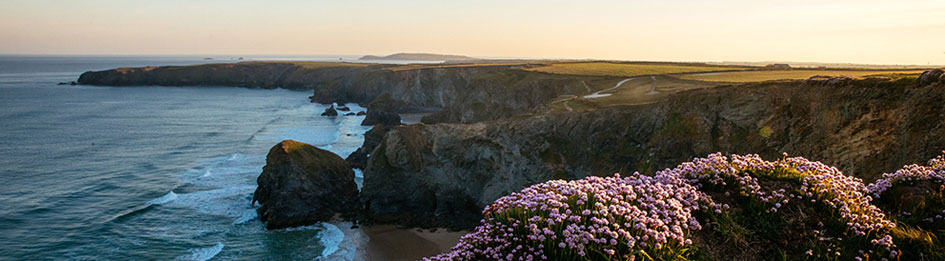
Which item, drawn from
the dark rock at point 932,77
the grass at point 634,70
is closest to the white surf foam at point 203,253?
the dark rock at point 932,77

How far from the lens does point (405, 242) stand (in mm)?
31516

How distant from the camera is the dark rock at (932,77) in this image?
1986cm

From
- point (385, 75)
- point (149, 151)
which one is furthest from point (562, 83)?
point (385, 75)

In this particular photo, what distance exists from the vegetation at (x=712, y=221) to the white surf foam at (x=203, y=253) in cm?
2441

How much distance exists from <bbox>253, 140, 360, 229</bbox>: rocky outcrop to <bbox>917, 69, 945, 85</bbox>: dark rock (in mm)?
29747

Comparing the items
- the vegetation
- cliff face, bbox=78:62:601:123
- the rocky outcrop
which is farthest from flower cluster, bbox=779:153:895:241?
cliff face, bbox=78:62:601:123

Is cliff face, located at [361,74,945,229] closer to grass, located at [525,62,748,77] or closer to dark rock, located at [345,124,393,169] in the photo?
dark rock, located at [345,124,393,169]

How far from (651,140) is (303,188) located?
21798 millimetres

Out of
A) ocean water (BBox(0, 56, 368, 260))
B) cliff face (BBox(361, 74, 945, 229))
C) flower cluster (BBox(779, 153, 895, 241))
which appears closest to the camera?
flower cluster (BBox(779, 153, 895, 241))

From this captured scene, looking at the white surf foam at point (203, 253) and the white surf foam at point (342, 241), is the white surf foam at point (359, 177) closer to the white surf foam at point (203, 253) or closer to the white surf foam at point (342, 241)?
the white surf foam at point (342, 241)

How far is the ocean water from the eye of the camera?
1177 inches

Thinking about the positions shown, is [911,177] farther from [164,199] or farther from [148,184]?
[148,184]

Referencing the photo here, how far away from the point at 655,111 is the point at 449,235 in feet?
44.7

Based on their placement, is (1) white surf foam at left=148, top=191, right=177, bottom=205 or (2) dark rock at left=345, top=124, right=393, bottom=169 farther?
(2) dark rock at left=345, top=124, right=393, bottom=169
